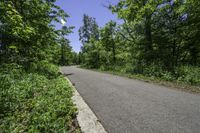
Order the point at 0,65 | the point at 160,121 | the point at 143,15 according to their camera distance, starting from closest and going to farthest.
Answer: the point at 160,121
the point at 0,65
the point at 143,15

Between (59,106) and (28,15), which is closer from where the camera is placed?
(59,106)

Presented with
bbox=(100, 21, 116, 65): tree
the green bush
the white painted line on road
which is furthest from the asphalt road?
bbox=(100, 21, 116, 65): tree

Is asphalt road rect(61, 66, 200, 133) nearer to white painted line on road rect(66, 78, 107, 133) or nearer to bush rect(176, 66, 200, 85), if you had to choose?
white painted line on road rect(66, 78, 107, 133)

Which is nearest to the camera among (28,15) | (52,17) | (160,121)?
(160,121)

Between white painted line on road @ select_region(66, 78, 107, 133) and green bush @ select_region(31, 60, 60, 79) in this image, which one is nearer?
white painted line on road @ select_region(66, 78, 107, 133)

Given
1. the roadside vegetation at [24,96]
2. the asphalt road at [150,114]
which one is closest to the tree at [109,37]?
the roadside vegetation at [24,96]

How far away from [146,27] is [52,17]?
8.80m

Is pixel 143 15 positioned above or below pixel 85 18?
below

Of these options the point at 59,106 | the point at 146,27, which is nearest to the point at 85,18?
the point at 146,27

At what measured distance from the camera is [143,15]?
1495 centimetres

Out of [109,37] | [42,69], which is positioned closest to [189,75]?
[42,69]

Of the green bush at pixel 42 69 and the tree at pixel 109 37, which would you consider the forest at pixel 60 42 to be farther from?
the tree at pixel 109 37

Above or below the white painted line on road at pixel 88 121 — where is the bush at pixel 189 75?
above

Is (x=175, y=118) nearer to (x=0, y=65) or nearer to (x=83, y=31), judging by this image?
(x=0, y=65)
